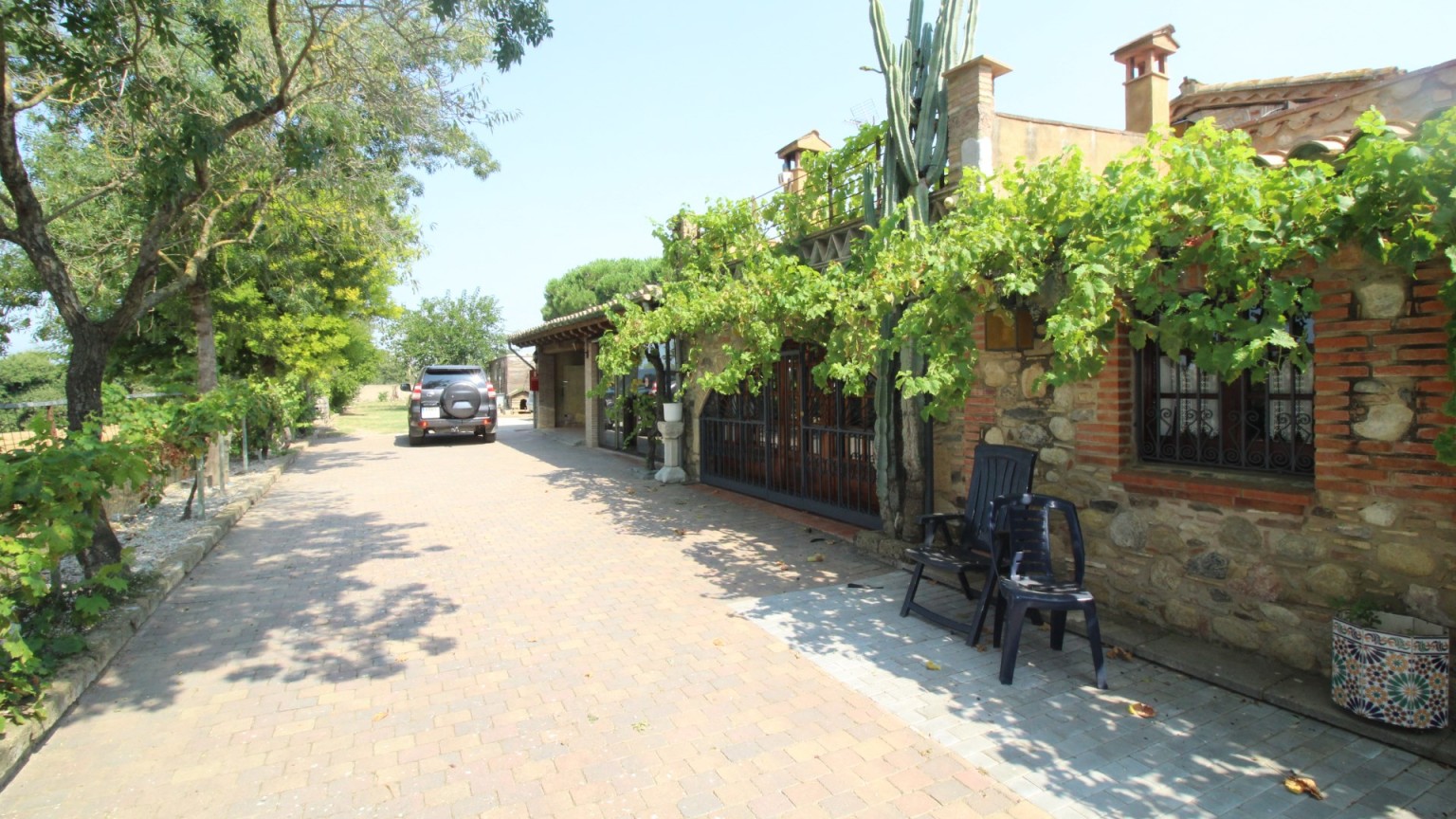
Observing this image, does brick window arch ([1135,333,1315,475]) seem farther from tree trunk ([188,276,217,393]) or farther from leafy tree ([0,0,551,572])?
tree trunk ([188,276,217,393])

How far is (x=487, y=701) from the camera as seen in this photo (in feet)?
12.2

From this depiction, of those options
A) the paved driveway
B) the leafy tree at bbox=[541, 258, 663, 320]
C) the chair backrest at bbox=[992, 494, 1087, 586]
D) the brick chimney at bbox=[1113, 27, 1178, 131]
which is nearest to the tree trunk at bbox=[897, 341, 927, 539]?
the paved driveway

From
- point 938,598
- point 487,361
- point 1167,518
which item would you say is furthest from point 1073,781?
point 487,361

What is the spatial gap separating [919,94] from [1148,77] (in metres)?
4.54

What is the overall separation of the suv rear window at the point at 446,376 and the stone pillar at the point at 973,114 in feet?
47.3

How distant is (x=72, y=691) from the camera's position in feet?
12.1

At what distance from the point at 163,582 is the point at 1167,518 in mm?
6917

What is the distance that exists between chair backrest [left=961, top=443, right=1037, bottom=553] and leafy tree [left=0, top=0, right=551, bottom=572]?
15.5 ft

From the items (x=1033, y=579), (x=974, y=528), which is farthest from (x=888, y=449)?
(x=1033, y=579)

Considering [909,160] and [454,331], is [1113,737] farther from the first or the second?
[454,331]

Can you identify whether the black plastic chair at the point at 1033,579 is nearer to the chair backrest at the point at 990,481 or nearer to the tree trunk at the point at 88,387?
the chair backrest at the point at 990,481

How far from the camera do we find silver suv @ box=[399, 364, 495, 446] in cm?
1706

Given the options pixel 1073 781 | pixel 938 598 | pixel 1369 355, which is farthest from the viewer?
pixel 938 598

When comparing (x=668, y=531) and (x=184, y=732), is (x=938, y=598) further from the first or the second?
(x=184, y=732)
